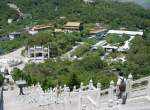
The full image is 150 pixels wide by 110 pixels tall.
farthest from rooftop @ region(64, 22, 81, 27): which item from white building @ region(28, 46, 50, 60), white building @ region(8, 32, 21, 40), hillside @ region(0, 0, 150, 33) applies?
white building @ region(28, 46, 50, 60)

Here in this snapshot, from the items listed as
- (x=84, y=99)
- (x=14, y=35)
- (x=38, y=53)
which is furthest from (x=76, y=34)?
(x=84, y=99)

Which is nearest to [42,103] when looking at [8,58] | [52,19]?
[8,58]

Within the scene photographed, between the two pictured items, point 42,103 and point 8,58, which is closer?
point 42,103

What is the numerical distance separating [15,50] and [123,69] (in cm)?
1388

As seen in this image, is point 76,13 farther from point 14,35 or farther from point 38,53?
point 38,53

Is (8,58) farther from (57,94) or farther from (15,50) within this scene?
(57,94)

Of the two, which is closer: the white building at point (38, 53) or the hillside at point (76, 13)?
the white building at point (38, 53)

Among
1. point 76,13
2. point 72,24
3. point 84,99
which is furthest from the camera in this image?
point 76,13

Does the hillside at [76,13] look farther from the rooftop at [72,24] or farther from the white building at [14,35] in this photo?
the white building at [14,35]

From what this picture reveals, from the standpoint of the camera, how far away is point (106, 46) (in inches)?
1489

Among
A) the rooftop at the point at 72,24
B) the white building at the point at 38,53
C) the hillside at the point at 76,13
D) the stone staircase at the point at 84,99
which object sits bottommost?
the white building at the point at 38,53

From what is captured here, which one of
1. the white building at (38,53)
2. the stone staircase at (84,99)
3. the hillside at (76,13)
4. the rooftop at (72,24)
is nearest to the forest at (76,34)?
the hillside at (76,13)

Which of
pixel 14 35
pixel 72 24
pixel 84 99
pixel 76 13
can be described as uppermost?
pixel 76 13

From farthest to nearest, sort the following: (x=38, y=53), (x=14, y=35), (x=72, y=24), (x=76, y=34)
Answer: (x=72, y=24) < (x=14, y=35) < (x=76, y=34) < (x=38, y=53)
